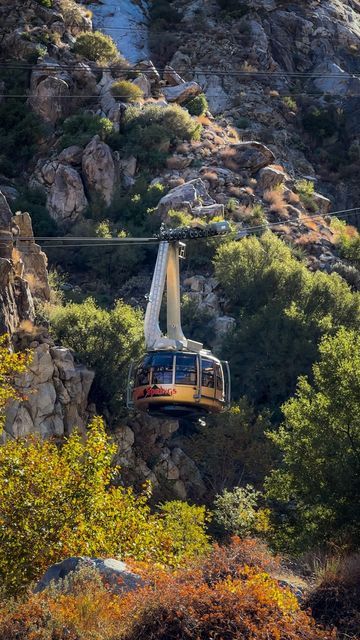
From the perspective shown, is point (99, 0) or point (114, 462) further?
point (99, 0)

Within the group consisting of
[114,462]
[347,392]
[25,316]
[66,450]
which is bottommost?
[114,462]

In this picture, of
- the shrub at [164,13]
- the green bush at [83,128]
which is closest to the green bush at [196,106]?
the green bush at [83,128]

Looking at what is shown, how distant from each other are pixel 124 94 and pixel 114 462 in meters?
34.9

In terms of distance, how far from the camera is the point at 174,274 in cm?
3788

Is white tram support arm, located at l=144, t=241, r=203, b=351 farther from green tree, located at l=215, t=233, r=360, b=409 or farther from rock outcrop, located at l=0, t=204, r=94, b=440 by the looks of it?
green tree, located at l=215, t=233, r=360, b=409

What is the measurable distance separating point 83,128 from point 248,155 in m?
9.24

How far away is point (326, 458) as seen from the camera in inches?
1249

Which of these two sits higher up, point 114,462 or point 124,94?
point 124,94

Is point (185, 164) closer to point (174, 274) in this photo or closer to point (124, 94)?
point (124, 94)

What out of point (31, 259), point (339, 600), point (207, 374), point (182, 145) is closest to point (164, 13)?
point (182, 145)

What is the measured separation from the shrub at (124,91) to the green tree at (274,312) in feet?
50.8

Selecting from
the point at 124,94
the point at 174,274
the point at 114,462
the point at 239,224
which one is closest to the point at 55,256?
the point at 239,224

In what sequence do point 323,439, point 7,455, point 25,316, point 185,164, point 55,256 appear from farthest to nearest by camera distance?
point 185,164
point 55,256
point 25,316
point 323,439
point 7,455

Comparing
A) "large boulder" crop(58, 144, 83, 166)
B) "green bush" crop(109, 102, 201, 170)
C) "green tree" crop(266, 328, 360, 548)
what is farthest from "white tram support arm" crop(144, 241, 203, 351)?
"green bush" crop(109, 102, 201, 170)
